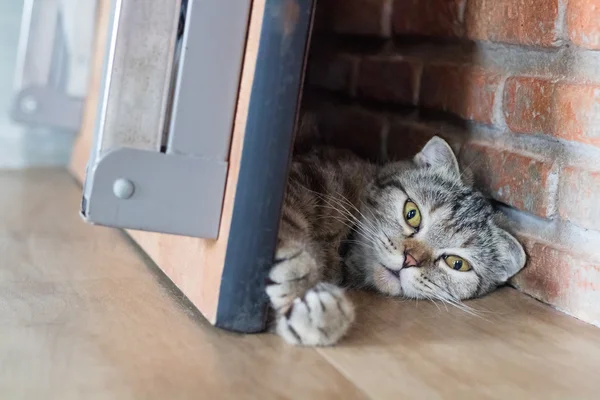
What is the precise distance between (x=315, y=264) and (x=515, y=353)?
369mm

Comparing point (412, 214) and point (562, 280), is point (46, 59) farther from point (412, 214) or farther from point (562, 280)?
point (562, 280)

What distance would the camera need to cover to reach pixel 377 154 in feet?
6.17

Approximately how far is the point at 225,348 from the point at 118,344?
159mm

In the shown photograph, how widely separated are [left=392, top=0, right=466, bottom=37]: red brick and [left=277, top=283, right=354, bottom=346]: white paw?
83 cm

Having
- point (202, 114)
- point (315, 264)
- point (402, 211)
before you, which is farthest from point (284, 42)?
point (402, 211)

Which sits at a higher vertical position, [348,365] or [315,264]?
[315,264]

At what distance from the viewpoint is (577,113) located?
1255 mm

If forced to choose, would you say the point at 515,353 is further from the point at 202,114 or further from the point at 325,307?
the point at 202,114

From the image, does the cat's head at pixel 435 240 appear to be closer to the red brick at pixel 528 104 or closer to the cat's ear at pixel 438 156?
the cat's ear at pixel 438 156

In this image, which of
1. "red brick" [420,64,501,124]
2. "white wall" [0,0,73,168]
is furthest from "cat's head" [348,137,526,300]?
"white wall" [0,0,73,168]

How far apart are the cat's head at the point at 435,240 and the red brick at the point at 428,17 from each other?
296 mm

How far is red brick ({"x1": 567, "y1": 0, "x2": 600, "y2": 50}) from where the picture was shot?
120 cm

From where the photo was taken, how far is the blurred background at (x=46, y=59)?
1.87 meters

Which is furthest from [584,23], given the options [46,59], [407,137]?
[46,59]
